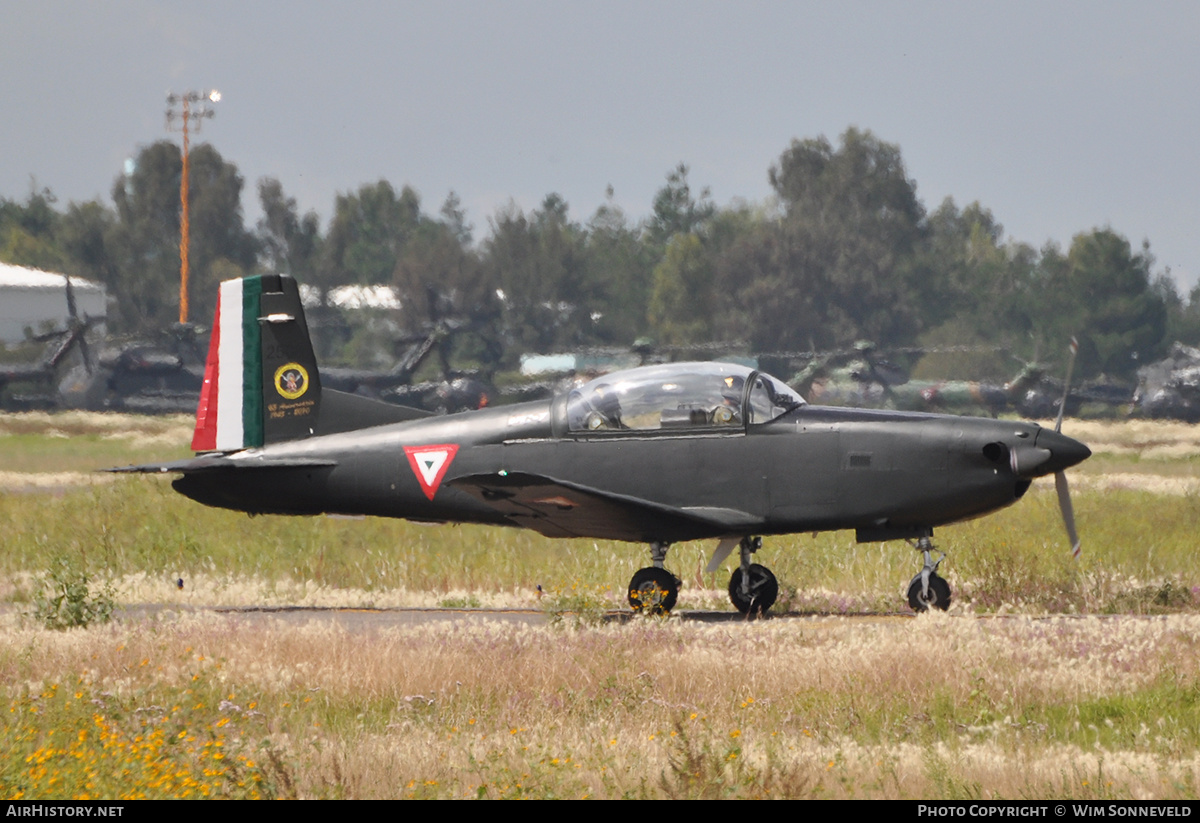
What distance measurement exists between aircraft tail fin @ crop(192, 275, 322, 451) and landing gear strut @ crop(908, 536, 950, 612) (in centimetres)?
576

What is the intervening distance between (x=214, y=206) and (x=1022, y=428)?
83.6m

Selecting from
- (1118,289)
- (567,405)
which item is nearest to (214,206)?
(1118,289)

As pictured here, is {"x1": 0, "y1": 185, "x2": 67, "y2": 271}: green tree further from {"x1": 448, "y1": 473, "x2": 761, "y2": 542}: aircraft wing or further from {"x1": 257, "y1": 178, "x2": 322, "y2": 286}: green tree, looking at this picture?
{"x1": 448, "y1": 473, "x2": 761, "y2": 542}: aircraft wing

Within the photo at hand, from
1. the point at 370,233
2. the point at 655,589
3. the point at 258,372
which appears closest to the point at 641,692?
the point at 655,589

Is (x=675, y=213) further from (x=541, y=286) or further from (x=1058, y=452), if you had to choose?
(x=1058, y=452)

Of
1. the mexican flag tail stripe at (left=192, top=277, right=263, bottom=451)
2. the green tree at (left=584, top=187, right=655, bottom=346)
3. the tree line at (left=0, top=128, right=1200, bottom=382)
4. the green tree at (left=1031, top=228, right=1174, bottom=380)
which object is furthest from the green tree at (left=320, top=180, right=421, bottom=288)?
the mexican flag tail stripe at (left=192, top=277, right=263, bottom=451)

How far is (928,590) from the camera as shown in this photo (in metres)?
11.5

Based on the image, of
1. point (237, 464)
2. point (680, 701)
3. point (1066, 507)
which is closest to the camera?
point (680, 701)

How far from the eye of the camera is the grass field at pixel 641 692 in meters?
6.07

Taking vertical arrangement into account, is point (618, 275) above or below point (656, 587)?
above

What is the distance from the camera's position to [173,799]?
221 inches

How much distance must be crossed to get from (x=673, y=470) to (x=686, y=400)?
1.96 ft

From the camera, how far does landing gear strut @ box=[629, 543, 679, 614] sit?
11439 mm
